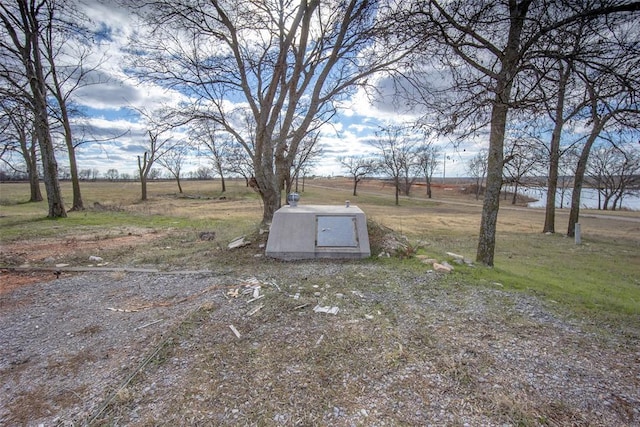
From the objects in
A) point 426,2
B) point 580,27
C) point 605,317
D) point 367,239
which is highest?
point 426,2

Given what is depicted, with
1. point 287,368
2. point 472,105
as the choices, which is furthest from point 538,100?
point 287,368

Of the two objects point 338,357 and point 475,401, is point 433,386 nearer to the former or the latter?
point 475,401

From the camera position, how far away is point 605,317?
4.18m

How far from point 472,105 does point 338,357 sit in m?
4.12

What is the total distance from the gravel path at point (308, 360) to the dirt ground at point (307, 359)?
0.05 feet

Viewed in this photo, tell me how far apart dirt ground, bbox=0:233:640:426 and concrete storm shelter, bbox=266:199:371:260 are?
1678 millimetres

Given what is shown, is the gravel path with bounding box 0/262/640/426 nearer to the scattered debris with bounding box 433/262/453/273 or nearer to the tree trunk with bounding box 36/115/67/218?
the scattered debris with bounding box 433/262/453/273

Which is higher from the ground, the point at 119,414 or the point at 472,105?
the point at 472,105

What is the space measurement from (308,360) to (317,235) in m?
4.10

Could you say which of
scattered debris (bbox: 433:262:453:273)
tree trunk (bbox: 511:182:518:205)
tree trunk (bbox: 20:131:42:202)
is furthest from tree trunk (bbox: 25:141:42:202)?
tree trunk (bbox: 511:182:518:205)

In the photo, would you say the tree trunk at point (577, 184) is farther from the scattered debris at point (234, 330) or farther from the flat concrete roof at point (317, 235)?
the scattered debris at point (234, 330)

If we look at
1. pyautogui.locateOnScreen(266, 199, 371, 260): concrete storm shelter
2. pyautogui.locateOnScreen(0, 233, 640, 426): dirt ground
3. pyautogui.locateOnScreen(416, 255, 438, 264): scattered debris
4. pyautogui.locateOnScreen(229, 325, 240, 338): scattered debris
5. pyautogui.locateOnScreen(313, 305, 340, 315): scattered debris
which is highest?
pyautogui.locateOnScreen(266, 199, 371, 260): concrete storm shelter

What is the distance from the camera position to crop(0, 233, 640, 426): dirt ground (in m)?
2.44

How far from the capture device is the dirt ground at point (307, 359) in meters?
2.44
